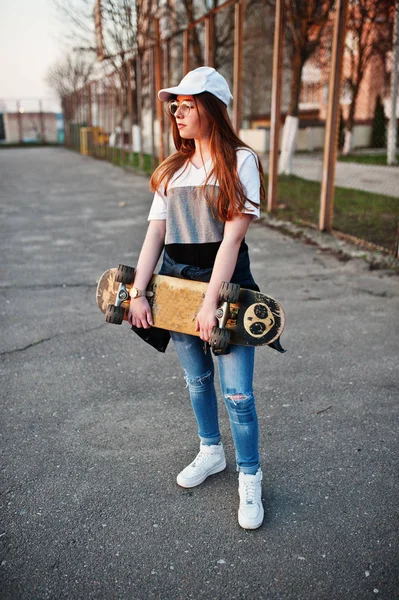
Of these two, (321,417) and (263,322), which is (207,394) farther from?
(321,417)

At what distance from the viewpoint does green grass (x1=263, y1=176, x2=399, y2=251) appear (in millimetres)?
7617

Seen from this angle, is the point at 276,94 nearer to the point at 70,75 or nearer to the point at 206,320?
the point at 206,320

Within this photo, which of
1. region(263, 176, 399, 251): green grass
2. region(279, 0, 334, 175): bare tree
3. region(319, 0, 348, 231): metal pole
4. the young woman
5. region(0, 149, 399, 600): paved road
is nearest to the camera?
region(0, 149, 399, 600): paved road

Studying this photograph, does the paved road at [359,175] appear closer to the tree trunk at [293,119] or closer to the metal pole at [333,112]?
the tree trunk at [293,119]

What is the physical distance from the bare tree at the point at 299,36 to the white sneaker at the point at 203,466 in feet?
41.2

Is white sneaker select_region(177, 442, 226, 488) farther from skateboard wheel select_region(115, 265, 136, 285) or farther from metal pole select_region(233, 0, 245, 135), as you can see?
metal pole select_region(233, 0, 245, 135)

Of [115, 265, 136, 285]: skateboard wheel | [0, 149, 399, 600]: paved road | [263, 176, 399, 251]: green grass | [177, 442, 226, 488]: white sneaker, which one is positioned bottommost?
[0, 149, 399, 600]: paved road

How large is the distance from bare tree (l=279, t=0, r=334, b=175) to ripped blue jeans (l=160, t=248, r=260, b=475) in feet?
40.8

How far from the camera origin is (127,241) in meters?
7.88

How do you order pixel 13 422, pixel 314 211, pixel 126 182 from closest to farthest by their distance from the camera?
pixel 13 422, pixel 314 211, pixel 126 182

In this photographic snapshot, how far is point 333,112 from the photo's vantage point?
727 cm

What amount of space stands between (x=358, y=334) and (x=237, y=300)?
251cm

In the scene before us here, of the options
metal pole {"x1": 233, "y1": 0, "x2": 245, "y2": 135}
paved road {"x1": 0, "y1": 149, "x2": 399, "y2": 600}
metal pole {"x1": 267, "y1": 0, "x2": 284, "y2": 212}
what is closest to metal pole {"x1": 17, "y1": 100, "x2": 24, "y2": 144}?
metal pole {"x1": 233, "y1": 0, "x2": 245, "y2": 135}

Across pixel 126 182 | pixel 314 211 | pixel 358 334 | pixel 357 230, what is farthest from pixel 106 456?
pixel 126 182
